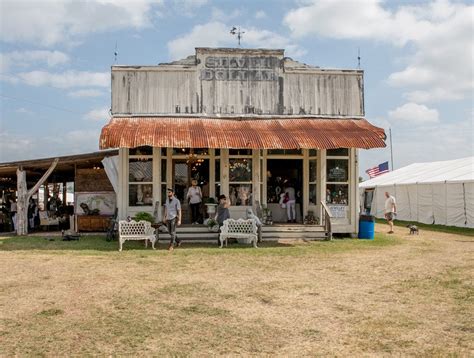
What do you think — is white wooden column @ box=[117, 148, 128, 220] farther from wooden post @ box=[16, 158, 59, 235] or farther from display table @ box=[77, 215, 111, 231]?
wooden post @ box=[16, 158, 59, 235]

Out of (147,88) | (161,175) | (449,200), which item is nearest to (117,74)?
(147,88)

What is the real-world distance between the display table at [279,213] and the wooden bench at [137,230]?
5070 millimetres

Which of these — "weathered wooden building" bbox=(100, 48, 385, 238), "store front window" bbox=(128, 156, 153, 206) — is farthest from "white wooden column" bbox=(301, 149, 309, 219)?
"store front window" bbox=(128, 156, 153, 206)

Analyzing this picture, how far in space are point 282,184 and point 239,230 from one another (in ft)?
14.3

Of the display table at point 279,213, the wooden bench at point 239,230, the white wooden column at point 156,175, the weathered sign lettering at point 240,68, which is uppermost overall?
the weathered sign lettering at point 240,68

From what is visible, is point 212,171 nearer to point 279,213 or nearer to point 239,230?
point 239,230

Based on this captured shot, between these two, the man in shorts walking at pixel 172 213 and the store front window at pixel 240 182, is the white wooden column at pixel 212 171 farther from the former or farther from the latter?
the man in shorts walking at pixel 172 213

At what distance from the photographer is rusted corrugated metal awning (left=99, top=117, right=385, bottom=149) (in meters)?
13.9

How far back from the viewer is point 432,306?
23.2 ft

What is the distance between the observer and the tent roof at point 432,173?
73.4ft

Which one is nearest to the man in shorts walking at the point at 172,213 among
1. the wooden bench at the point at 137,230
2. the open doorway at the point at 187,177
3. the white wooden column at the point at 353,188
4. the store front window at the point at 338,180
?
the wooden bench at the point at 137,230

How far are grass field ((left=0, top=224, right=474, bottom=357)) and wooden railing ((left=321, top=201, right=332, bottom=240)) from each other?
2.52m

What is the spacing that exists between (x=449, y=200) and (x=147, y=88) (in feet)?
46.3

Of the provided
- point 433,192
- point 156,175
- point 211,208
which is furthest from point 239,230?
point 433,192
